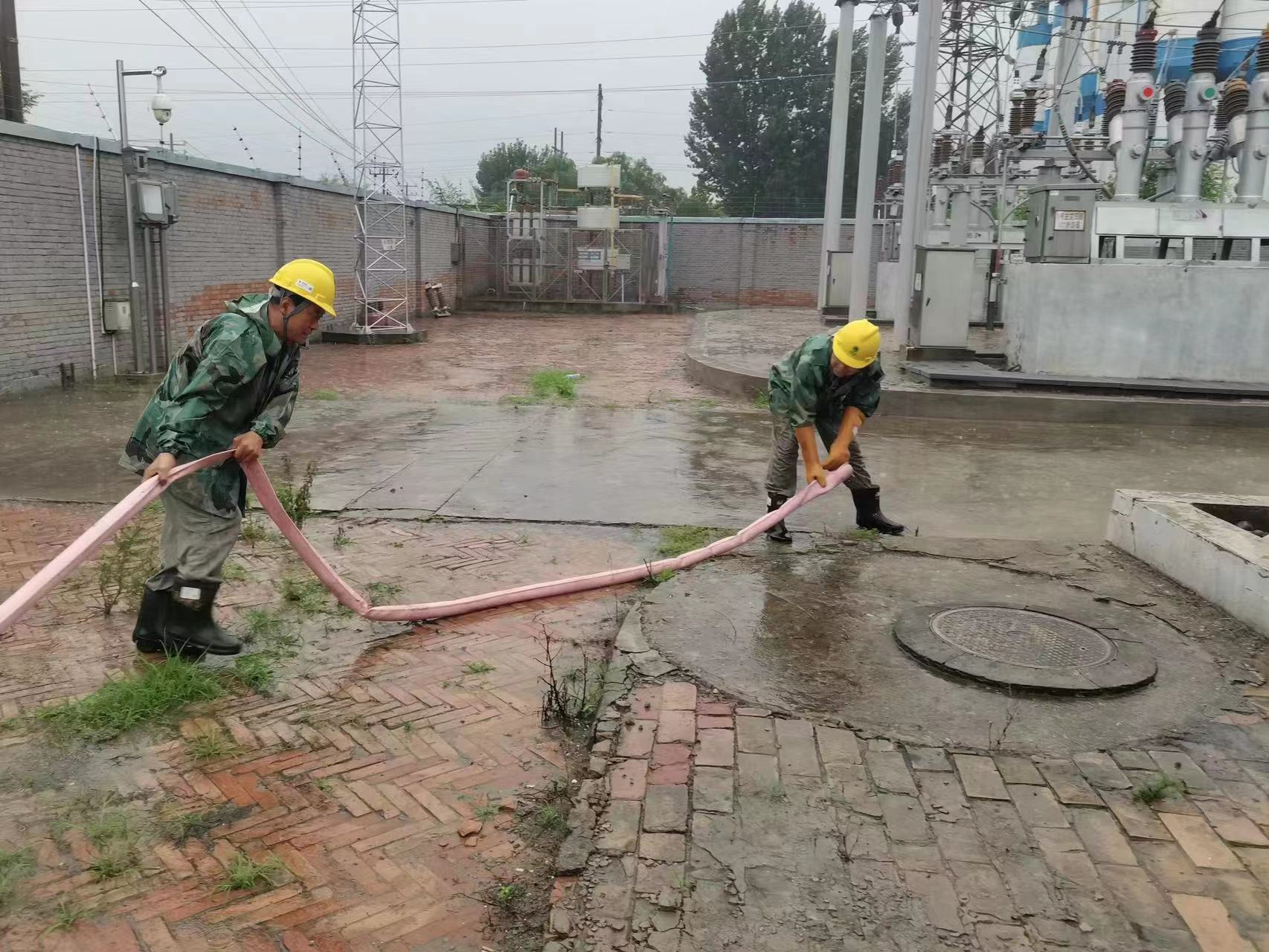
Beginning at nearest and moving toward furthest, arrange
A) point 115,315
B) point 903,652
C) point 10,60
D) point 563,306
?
point 903,652 → point 115,315 → point 10,60 → point 563,306

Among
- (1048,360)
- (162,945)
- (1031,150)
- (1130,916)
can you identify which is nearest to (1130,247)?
(1048,360)

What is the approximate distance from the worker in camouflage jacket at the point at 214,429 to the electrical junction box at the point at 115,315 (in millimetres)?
9486

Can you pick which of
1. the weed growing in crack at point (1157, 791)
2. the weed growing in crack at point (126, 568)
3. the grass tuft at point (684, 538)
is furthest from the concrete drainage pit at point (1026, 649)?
the weed growing in crack at point (126, 568)

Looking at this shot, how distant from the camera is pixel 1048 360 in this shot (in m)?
11.9

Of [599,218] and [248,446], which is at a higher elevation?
[599,218]

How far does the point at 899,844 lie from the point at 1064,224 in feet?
35.2

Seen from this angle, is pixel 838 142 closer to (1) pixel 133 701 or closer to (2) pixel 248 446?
(2) pixel 248 446

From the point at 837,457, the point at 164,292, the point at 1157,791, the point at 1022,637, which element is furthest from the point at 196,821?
the point at 164,292

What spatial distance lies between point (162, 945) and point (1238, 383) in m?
12.3

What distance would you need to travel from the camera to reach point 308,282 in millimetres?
4020

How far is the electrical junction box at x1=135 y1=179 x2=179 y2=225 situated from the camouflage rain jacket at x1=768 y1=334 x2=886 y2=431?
9.71 meters

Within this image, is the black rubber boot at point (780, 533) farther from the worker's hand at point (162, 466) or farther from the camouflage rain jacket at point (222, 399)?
the worker's hand at point (162, 466)

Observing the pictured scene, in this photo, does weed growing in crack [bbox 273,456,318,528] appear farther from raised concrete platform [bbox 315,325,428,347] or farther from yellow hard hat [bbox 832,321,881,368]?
raised concrete platform [bbox 315,325,428,347]

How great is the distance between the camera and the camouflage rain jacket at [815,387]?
5777 mm
